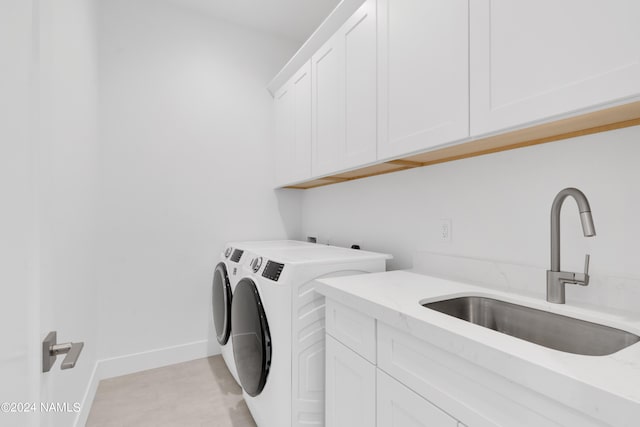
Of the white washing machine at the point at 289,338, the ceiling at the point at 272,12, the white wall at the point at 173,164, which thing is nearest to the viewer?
the white washing machine at the point at 289,338

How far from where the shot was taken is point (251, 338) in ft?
5.26

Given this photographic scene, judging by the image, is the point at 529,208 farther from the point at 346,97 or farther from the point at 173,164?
the point at 173,164

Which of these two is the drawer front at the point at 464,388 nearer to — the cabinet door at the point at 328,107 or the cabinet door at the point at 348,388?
the cabinet door at the point at 348,388

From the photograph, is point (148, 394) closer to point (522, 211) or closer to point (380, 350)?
point (380, 350)

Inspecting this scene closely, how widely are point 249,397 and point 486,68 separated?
196 cm

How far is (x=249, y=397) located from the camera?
1.76 metres

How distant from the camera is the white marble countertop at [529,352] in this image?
1.73ft

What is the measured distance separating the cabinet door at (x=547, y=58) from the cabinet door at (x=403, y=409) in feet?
2.85

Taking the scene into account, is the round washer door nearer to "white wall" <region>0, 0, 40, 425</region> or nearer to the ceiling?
"white wall" <region>0, 0, 40, 425</region>

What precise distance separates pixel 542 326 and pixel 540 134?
2.15 ft

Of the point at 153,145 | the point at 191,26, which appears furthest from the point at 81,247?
the point at 191,26

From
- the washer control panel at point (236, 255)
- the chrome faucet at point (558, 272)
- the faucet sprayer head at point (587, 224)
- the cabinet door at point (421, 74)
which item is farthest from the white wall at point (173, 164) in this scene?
the faucet sprayer head at point (587, 224)

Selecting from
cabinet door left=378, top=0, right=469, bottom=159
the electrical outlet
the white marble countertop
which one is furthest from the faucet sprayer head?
the electrical outlet

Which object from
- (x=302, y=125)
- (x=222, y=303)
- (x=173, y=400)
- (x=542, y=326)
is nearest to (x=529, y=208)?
(x=542, y=326)
